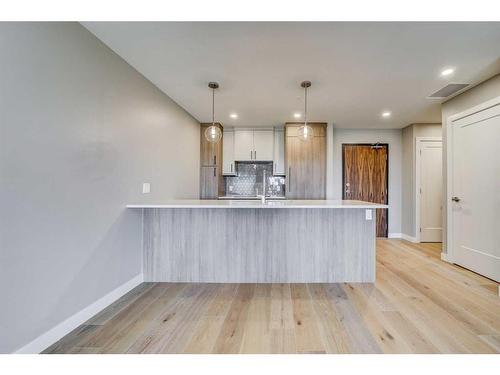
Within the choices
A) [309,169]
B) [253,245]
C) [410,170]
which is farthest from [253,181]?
[410,170]

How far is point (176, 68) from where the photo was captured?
106 inches

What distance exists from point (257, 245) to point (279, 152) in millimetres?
2816

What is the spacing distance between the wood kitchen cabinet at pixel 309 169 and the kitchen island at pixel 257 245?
194 cm

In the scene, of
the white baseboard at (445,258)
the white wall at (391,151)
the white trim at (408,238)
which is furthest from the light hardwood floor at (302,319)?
the white wall at (391,151)

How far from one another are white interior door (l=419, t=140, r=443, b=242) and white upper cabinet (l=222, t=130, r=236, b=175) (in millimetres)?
3868

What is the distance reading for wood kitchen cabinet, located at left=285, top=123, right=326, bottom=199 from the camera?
4.84m

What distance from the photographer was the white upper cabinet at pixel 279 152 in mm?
5258

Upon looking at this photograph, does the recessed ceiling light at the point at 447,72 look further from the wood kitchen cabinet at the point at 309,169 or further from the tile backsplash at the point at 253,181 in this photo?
the tile backsplash at the point at 253,181

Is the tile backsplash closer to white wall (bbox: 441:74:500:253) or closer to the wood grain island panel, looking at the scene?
the wood grain island panel

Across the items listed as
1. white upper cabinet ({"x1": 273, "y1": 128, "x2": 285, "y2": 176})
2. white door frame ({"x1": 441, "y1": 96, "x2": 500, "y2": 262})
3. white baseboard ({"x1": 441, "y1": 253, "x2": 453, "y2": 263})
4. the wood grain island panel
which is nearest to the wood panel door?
white upper cabinet ({"x1": 273, "y1": 128, "x2": 285, "y2": 176})

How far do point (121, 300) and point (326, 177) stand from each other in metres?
3.92

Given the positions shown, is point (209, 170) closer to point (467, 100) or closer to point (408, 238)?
point (467, 100)
